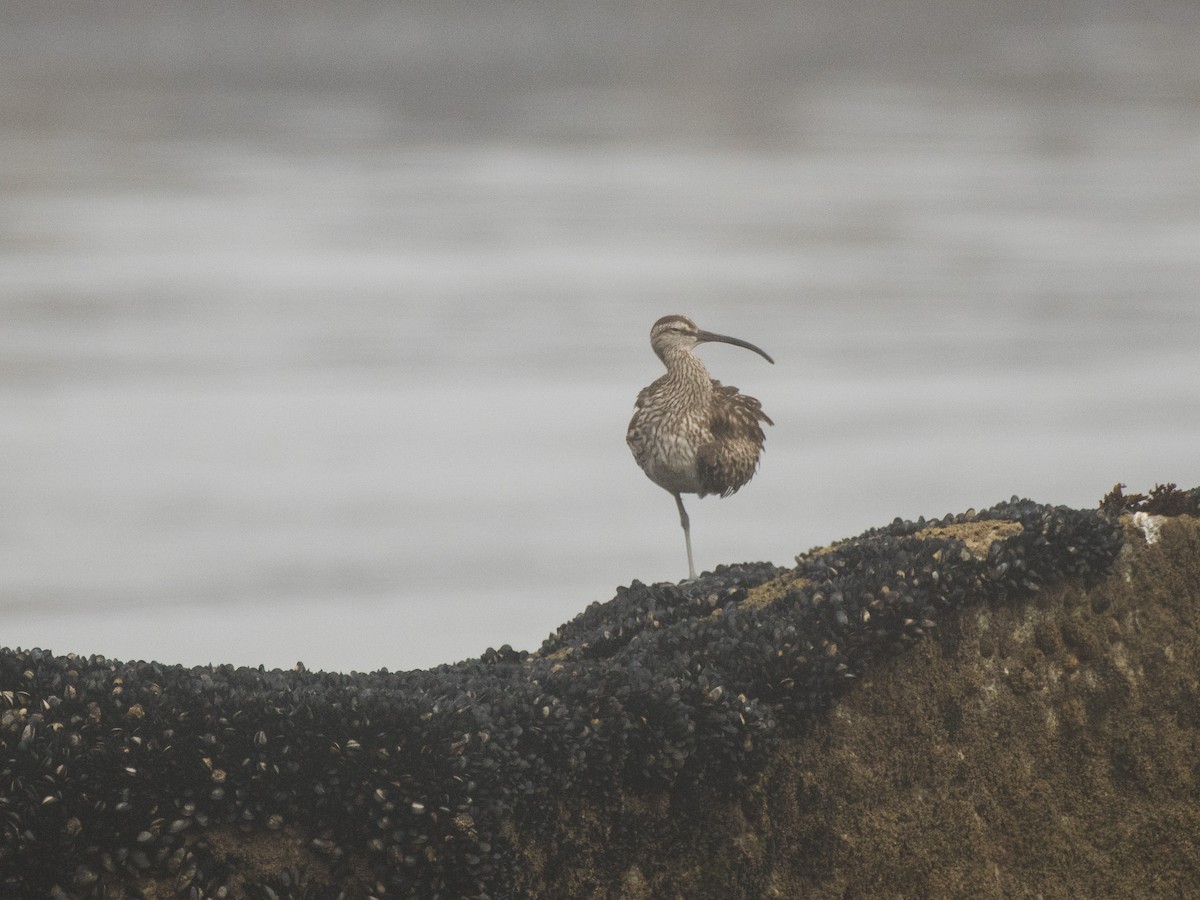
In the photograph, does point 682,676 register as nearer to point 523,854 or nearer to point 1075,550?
point 523,854

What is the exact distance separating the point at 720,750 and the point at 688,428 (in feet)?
6.91

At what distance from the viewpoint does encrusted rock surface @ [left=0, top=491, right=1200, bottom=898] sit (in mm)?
4016

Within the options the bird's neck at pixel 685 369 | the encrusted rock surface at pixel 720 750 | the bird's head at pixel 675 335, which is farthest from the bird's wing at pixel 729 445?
the encrusted rock surface at pixel 720 750

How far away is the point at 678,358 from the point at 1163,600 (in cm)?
242

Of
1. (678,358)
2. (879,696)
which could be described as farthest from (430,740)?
(678,358)

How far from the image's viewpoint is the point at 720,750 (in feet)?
14.5

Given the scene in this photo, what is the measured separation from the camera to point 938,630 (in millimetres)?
4766

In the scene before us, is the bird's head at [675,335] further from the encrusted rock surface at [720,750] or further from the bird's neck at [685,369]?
the encrusted rock surface at [720,750]

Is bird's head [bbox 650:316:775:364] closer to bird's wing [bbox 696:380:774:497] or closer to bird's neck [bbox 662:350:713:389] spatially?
bird's neck [bbox 662:350:713:389]

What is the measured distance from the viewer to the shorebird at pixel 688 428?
245 inches

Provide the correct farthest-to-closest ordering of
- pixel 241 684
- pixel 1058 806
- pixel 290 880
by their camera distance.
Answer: pixel 1058 806 < pixel 241 684 < pixel 290 880

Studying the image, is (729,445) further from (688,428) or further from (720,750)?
(720,750)

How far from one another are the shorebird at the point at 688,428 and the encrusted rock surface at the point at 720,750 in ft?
3.06

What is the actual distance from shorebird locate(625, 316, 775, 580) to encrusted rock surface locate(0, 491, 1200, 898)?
93 centimetres
